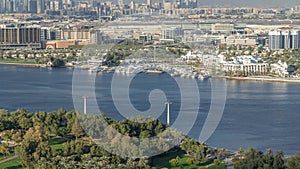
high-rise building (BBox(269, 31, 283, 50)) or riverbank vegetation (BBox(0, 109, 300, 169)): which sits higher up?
high-rise building (BBox(269, 31, 283, 50))

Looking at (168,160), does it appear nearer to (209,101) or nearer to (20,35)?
(209,101)

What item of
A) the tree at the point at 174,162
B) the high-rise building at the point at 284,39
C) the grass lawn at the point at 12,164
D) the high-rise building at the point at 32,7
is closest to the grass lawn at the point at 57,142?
the grass lawn at the point at 12,164

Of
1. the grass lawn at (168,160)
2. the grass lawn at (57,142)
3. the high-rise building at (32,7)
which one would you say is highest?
the high-rise building at (32,7)

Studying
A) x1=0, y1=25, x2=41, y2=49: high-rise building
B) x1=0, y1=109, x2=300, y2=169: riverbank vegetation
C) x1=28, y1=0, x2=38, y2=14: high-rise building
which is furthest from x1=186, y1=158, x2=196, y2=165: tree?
x1=28, y1=0, x2=38, y2=14: high-rise building

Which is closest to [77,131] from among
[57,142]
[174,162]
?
[57,142]

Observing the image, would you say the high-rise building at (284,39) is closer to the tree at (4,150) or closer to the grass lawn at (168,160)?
the grass lawn at (168,160)

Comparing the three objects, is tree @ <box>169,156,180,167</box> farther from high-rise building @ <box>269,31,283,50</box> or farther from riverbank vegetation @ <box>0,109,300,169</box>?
high-rise building @ <box>269,31,283,50</box>
